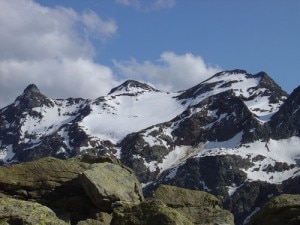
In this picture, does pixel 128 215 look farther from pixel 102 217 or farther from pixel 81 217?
pixel 81 217

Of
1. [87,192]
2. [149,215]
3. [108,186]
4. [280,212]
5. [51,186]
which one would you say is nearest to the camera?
[149,215]

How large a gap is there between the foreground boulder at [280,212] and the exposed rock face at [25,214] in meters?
9.72

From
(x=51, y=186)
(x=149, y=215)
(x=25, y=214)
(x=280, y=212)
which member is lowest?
(x=25, y=214)

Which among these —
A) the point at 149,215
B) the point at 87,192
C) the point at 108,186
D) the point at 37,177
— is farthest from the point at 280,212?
the point at 37,177

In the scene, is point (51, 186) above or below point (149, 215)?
above

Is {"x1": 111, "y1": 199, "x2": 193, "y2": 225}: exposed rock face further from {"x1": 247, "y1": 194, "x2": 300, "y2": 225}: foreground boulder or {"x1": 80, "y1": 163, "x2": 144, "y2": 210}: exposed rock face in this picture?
{"x1": 80, "y1": 163, "x2": 144, "y2": 210}: exposed rock face

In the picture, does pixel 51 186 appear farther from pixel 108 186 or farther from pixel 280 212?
pixel 280 212

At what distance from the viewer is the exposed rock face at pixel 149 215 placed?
2014 centimetres

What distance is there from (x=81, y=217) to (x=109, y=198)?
7.47 feet

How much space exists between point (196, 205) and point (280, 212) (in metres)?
9.62

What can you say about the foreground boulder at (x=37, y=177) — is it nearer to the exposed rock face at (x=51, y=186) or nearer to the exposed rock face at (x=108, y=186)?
the exposed rock face at (x=51, y=186)

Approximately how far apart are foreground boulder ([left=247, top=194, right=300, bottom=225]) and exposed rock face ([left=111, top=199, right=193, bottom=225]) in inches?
133

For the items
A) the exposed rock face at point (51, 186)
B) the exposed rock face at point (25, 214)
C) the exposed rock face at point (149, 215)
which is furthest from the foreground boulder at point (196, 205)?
the exposed rock face at point (25, 214)

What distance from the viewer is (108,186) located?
1169 inches
